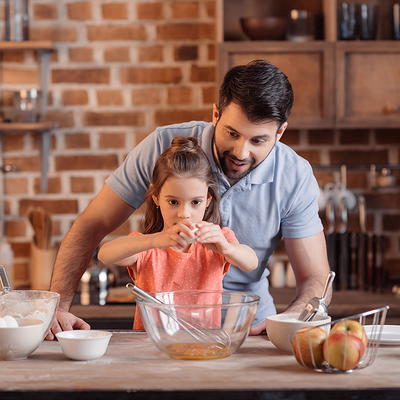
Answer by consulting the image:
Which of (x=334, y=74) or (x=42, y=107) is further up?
(x=334, y=74)

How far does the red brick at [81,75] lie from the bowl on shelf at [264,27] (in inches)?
26.2

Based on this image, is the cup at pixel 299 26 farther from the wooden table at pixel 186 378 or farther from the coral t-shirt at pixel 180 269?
the wooden table at pixel 186 378

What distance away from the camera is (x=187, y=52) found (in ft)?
11.8

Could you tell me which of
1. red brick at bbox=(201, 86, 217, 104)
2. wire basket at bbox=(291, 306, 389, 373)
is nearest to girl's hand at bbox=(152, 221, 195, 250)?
wire basket at bbox=(291, 306, 389, 373)

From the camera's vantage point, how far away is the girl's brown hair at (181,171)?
2.04 metres

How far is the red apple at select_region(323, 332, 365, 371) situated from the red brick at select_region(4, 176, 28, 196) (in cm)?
239

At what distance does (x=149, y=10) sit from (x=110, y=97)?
415 millimetres

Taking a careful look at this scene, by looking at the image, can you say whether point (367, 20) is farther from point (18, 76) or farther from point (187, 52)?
point (18, 76)

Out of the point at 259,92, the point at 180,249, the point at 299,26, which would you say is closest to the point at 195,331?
the point at 180,249

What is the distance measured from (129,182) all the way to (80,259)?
0.26 m

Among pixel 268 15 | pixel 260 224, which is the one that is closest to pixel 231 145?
pixel 260 224

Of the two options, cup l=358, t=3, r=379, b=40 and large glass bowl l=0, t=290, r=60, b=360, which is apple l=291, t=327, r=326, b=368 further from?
cup l=358, t=3, r=379, b=40

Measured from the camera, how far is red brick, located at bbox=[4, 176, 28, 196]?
3.63 meters

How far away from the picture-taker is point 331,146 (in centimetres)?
365
